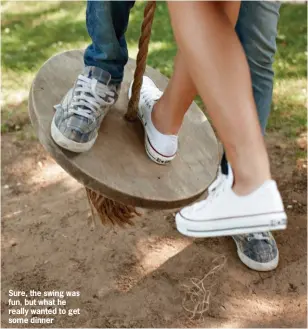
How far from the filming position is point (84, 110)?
137 cm

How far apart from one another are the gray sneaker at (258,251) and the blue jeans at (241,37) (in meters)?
0.45

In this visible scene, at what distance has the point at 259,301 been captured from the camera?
1834mm

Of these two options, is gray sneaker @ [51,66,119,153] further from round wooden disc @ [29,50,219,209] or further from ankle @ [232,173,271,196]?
ankle @ [232,173,271,196]

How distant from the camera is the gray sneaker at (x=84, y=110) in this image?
1328mm

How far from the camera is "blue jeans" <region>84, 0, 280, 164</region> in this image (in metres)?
1.34

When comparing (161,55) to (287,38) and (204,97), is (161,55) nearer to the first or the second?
(287,38)

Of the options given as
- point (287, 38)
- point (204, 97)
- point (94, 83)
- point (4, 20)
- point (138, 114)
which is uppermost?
point (204, 97)

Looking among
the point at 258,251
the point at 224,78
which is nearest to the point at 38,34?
the point at 258,251

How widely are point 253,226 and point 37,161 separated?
147cm

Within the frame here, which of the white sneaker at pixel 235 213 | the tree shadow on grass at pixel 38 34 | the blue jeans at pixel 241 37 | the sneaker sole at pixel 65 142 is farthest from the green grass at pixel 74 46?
the white sneaker at pixel 235 213

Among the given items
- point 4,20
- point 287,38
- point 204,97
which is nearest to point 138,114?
point 204,97

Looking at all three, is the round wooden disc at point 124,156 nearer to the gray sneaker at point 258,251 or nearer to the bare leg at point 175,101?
the bare leg at point 175,101

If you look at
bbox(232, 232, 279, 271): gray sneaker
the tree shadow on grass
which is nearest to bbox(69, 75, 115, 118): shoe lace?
bbox(232, 232, 279, 271): gray sneaker

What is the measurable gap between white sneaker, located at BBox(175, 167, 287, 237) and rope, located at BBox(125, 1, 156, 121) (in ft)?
1.21
